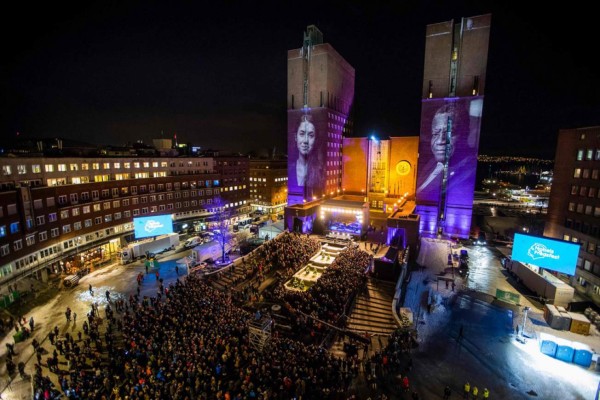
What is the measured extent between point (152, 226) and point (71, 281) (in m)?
12.8

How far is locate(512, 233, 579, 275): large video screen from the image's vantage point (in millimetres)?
27656

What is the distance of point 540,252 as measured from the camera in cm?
2920

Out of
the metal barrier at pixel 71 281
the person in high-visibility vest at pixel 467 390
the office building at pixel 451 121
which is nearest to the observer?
the person in high-visibility vest at pixel 467 390

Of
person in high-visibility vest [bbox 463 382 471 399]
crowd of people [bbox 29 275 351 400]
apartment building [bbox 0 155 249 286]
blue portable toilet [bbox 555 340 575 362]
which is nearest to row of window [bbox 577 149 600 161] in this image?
blue portable toilet [bbox 555 340 575 362]

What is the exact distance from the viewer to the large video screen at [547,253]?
27656 mm

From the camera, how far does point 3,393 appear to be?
18.9 metres

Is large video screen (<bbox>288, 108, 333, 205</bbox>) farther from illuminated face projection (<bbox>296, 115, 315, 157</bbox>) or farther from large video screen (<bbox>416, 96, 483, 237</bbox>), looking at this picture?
large video screen (<bbox>416, 96, 483, 237</bbox>)

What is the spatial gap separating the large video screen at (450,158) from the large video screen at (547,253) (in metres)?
18.8

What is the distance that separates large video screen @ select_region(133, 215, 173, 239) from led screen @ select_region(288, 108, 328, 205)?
27.0 m

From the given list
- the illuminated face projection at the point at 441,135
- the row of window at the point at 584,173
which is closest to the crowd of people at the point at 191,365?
the row of window at the point at 584,173

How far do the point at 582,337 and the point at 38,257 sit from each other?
57.5 m

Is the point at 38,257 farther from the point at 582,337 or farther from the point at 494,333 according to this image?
the point at 582,337

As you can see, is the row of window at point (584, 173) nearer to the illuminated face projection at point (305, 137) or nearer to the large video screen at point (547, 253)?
the large video screen at point (547, 253)

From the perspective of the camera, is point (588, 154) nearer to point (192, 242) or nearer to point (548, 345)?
point (548, 345)
